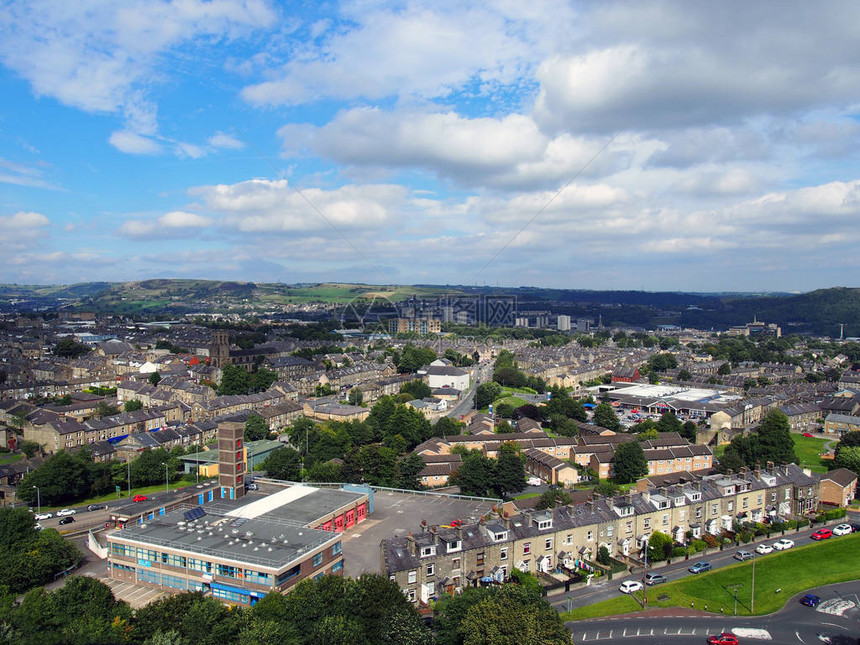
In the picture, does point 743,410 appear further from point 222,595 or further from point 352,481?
point 222,595

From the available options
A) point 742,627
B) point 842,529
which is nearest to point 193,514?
point 742,627

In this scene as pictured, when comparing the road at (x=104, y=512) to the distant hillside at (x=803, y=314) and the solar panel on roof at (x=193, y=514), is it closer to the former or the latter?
the solar panel on roof at (x=193, y=514)

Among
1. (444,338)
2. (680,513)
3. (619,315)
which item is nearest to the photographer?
(680,513)

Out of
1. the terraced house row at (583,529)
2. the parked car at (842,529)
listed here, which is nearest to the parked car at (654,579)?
the terraced house row at (583,529)

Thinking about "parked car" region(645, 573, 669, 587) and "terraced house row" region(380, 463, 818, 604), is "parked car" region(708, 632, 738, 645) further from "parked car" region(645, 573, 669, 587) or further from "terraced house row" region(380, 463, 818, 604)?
"terraced house row" region(380, 463, 818, 604)

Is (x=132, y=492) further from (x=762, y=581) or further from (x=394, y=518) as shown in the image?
(x=762, y=581)

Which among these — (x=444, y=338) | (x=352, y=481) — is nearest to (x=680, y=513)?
(x=352, y=481)
